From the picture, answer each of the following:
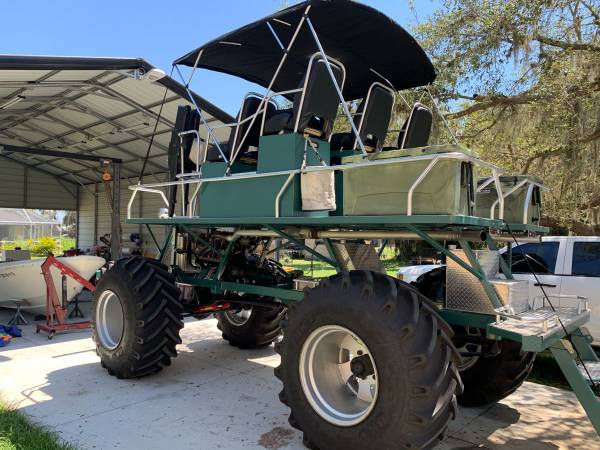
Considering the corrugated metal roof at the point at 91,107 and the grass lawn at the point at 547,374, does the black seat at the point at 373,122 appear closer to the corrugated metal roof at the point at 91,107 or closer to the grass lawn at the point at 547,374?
the corrugated metal roof at the point at 91,107

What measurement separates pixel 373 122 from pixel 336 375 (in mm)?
2730

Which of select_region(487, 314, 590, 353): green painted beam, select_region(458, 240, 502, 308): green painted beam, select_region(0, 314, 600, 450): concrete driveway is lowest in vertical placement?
select_region(0, 314, 600, 450): concrete driveway

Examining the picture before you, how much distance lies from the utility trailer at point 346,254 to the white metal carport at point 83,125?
132 cm

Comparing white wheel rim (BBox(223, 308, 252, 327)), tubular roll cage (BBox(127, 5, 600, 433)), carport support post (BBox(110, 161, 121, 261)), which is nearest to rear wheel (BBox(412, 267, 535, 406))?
tubular roll cage (BBox(127, 5, 600, 433))

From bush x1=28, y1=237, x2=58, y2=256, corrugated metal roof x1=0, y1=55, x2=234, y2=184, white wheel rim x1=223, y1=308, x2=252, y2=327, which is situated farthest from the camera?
bush x1=28, y1=237, x2=58, y2=256

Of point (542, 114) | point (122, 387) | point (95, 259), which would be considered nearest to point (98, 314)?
point (122, 387)

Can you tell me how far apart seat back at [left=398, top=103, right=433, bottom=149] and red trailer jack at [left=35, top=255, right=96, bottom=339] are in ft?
16.9

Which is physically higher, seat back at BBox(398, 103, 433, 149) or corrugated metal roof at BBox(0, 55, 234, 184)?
corrugated metal roof at BBox(0, 55, 234, 184)

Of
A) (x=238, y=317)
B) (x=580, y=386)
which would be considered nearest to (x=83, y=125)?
(x=238, y=317)

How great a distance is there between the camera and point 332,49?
17.7 feet

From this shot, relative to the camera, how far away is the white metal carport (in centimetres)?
911

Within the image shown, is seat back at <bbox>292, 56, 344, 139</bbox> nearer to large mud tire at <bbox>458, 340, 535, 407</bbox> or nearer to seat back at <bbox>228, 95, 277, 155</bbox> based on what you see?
seat back at <bbox>228, 95, 277, 155</bbox>

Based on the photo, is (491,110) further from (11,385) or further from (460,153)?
(11,385)

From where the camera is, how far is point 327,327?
354cm
